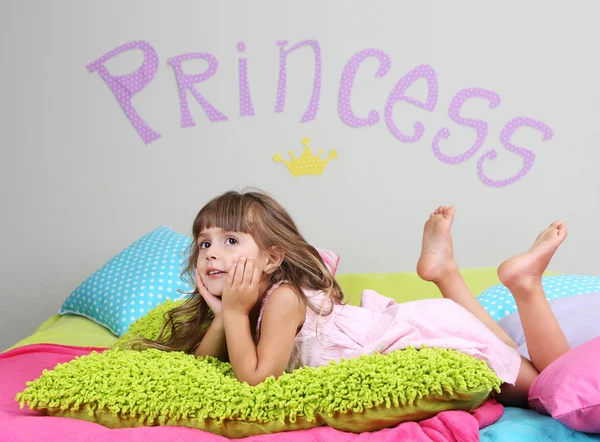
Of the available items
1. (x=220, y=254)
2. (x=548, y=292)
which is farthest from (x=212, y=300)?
(x=548, y=292)

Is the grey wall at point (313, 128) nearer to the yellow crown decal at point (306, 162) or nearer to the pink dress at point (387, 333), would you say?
the yellow crown decal at point (306, 162)

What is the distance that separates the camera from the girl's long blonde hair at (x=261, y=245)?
56.7 inches

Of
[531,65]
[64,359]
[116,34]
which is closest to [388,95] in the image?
[531,65]

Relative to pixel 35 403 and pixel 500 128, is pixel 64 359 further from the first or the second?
pixel 500 128

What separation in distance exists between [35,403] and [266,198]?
0.59 metres

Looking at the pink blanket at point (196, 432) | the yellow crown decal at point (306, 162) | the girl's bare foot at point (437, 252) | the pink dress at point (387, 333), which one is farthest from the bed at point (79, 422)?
the yellow crown decal at point (306, 162)

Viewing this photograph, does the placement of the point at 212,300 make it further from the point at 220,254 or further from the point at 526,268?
the point at 526,268

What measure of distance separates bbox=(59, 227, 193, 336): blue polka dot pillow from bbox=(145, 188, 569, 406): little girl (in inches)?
23.8

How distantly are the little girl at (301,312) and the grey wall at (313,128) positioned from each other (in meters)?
1.16

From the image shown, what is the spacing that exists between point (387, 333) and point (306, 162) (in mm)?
1386

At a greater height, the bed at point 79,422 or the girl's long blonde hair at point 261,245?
the girl's long blonde hair at point 261,245

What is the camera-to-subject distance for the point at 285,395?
1.14m

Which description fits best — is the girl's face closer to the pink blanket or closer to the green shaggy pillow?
the green shaggy pillow

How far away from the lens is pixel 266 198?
5.02 feet
